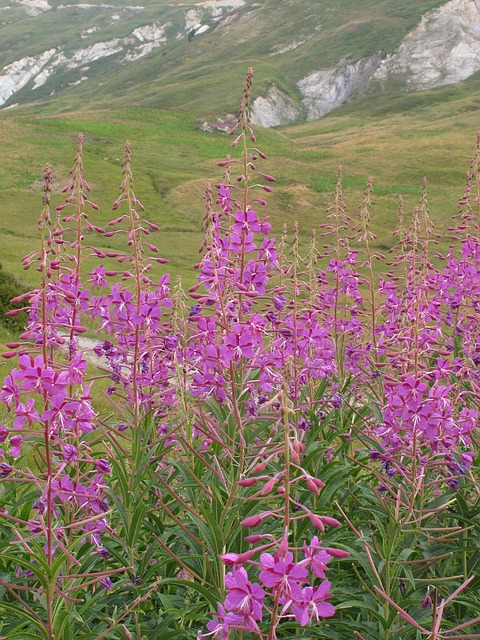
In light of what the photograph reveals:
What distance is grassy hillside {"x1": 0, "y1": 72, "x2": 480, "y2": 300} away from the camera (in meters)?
32.5

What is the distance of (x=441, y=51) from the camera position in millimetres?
115312

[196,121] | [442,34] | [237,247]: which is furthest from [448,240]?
[442,34]

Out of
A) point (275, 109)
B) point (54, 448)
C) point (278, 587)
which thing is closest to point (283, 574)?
point (278, 587)

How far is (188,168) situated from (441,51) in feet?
287

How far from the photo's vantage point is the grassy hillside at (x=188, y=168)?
3250 cm

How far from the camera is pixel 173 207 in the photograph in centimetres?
3644

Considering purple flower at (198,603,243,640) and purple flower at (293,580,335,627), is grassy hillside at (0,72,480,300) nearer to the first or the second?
purple flower at (198,603,243,640)

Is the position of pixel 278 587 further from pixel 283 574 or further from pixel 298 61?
pixel 298 61

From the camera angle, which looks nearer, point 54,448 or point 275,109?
point 54,448

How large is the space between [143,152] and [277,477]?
50.5m

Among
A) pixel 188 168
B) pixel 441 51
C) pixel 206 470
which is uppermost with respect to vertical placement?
pixel 206 470

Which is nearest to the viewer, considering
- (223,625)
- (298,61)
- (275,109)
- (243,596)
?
(243,596)

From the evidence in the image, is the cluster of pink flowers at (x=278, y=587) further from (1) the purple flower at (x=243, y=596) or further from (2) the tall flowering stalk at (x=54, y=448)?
(2) the tall flowering stalk at (x=54, y=448)

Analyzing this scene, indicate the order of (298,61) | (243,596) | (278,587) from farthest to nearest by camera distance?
(298,61) < (243,596) < (278,587)
